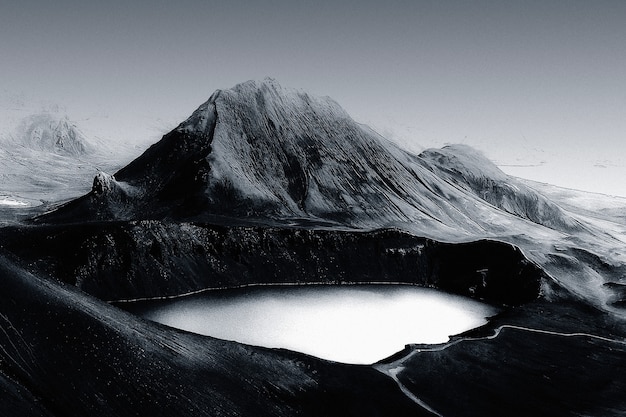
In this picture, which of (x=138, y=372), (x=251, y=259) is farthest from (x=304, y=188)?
(x=138, y=372)

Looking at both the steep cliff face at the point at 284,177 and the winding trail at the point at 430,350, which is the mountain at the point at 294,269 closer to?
the winding trail at the point at 430,350

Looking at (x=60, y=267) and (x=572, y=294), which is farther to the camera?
(x=572, y=294)

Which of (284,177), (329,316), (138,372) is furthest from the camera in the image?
(284,177)

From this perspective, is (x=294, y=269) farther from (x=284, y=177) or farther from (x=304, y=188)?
(x=284, y=177)

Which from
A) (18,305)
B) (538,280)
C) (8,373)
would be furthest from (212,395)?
(538,280)

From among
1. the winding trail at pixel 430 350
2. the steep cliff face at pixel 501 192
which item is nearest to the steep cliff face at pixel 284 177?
the steep cliff face at pixel 501 192

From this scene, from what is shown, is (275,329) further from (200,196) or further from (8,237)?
(200,196)
